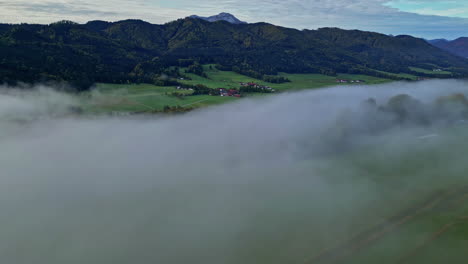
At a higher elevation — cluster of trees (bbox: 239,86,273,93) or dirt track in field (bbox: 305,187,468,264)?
Answer: cluster of trees (bbox: 239,86,273,93)

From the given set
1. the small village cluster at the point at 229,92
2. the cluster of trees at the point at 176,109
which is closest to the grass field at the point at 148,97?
the cluster of trees at the point at 176,109

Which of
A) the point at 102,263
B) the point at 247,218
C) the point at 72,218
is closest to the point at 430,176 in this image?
the point at 247,218

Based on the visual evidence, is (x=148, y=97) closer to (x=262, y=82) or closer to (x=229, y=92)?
(x=229, y=92)

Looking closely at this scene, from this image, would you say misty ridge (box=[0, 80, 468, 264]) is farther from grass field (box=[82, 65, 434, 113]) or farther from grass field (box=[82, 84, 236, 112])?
grass field (box=[82, 65, 434, 113])

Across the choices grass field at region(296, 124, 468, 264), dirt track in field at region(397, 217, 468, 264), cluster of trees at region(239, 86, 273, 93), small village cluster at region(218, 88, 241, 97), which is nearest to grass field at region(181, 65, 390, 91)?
cluster of trees at region(239, 86, 273, 93)

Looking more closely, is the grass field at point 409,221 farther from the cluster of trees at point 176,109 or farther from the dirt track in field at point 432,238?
the cluster of trees at point 176,109

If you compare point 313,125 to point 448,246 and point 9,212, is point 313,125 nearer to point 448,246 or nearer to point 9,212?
point 448,246

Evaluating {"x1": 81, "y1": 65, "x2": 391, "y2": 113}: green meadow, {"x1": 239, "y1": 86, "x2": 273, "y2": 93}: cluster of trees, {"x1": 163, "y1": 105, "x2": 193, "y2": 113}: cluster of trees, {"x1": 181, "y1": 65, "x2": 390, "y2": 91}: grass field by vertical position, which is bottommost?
{"x1": 163, "y1": 105, "x2": 193, "y2": 113}: cluster of trees

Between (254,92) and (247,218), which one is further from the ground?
(254,92)
